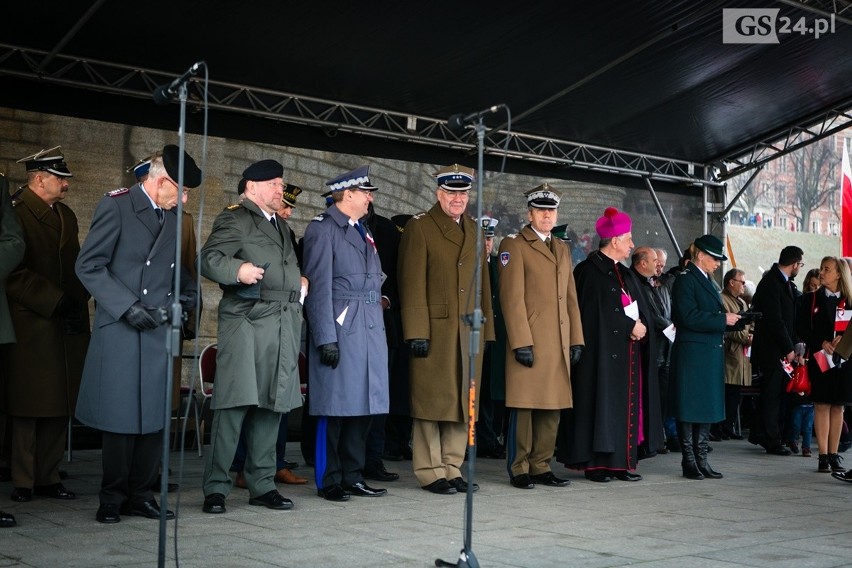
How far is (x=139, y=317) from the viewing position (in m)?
4.77

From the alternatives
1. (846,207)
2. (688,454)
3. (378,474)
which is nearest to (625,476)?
(688,454)

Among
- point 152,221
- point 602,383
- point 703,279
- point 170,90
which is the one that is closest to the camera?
point 170,90

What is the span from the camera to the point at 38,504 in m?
5.30

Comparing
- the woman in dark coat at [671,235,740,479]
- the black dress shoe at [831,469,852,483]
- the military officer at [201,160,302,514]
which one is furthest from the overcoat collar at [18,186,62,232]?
the black dress shoe at [831,469,852,483]

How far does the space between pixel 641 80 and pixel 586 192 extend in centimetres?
191

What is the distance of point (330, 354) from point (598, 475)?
7.61 ft

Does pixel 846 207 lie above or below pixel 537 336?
above

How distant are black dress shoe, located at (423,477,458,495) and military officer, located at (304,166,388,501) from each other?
0.35m

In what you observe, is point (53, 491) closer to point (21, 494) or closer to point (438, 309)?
point (21, 494)

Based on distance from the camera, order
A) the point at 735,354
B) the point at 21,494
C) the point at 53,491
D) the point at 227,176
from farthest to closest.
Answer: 1. the point at 735,354
2. the point at 227,176
3. the point at 53,491
4. the point at 21,494

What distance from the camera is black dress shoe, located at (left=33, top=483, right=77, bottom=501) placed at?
219 inches

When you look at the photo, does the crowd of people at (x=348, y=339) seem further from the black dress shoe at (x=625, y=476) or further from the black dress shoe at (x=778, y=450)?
the black dress shoe at (x=778, y=450)

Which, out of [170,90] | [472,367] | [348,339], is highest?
[170,90]

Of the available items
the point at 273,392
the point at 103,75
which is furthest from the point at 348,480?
the point at 103,75
